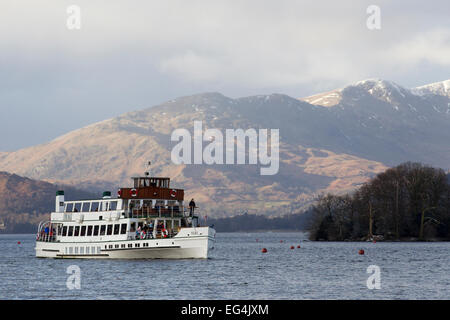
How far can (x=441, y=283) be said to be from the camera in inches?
2921

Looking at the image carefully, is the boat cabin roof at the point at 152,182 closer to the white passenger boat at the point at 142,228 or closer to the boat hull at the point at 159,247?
the white passenger boat at the point at 142,228

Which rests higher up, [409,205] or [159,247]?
[409,205]

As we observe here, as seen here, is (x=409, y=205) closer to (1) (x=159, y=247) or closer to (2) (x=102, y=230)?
(2) (x=102, y=230)

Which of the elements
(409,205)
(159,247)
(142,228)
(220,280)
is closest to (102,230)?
(142,228)

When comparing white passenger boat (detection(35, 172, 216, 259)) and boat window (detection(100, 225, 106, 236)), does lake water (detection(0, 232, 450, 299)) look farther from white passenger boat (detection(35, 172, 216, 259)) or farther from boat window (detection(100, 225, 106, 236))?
boat window (detection(100, 225, 106, 236))

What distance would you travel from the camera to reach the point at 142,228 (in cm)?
9688

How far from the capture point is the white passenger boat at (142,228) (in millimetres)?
94438

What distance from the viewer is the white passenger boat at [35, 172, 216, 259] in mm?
94438

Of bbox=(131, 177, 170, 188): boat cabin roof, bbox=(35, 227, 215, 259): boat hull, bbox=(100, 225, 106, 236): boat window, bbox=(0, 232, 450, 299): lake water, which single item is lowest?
bbox=(0, 232, 450, 299): lake water

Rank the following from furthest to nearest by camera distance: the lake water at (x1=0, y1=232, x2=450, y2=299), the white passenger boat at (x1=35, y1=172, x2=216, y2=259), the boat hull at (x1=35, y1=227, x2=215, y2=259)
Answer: the white passenger boat at (x1=35, y1=172, x2=216, y2=259) < the boat hull at (x1=35, y1=227, x2=215, y2=259) < the lake water at (x1=0, y1=232, x2=450, y2=299)

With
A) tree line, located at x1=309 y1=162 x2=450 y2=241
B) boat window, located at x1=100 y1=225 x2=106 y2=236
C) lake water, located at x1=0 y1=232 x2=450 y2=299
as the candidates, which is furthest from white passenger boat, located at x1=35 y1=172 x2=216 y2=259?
tree line, located at x1=309 y1=162 x2=450 y2=241
